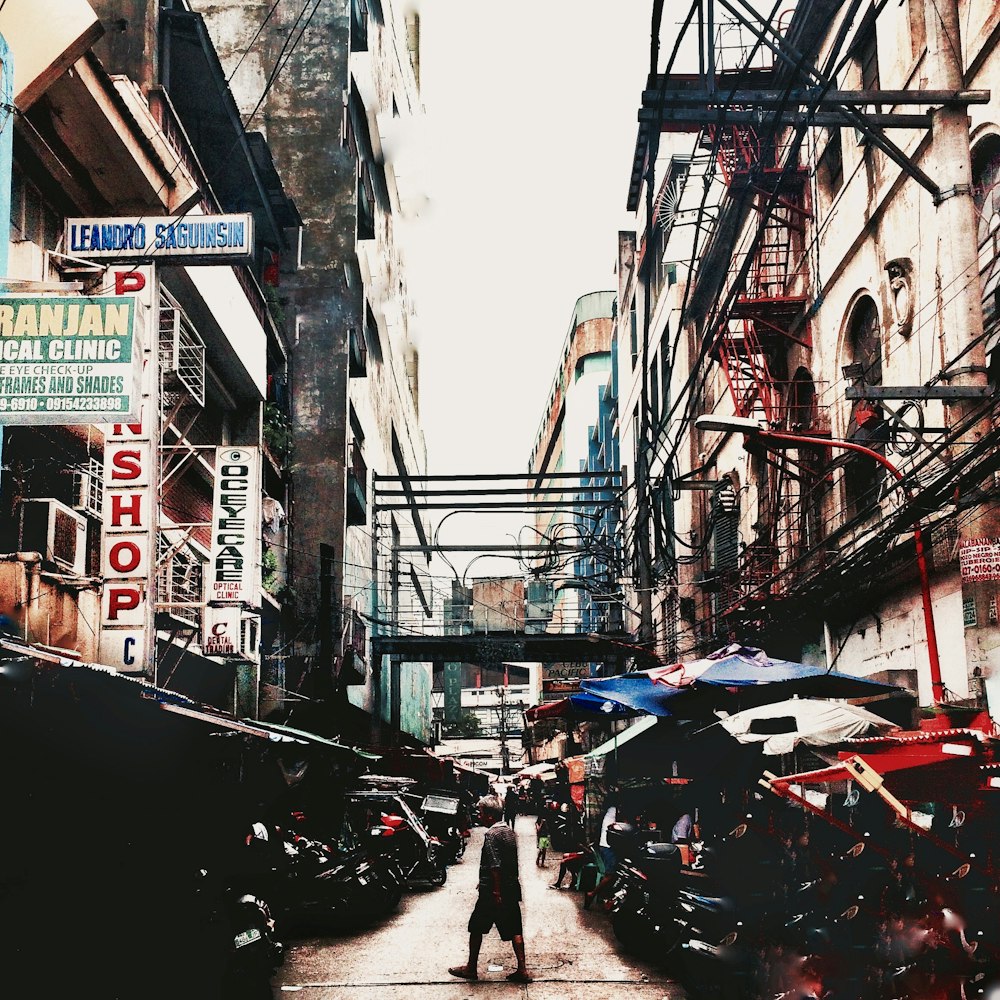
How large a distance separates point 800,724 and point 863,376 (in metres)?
8.42

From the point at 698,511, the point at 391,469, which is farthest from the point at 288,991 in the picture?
the point at 391,469

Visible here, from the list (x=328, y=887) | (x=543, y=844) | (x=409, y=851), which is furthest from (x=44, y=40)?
(x=543, y=844)

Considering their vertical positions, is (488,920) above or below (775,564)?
below

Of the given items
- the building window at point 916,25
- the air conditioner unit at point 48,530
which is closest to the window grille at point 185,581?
the air conditioner unit at point 48,530

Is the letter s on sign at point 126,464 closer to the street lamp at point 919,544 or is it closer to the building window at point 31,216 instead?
the building window at point 31,216

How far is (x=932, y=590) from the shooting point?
1661cm

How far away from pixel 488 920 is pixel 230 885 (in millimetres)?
2554

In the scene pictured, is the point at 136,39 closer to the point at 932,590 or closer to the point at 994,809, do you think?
the point at 932,590

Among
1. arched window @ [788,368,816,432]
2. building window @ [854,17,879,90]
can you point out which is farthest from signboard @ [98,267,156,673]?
arched window @ [788,368,816,432]

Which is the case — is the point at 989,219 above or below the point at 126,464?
above

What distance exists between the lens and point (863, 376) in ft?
62.6

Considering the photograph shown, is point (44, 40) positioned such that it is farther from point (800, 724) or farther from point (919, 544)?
point (919, 544)

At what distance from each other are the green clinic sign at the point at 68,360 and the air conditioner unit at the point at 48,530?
3.98 metres

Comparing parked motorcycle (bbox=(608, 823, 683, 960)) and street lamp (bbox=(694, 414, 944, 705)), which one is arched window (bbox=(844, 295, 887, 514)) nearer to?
street lamp (bbox=(694, 414, 944, 705))
